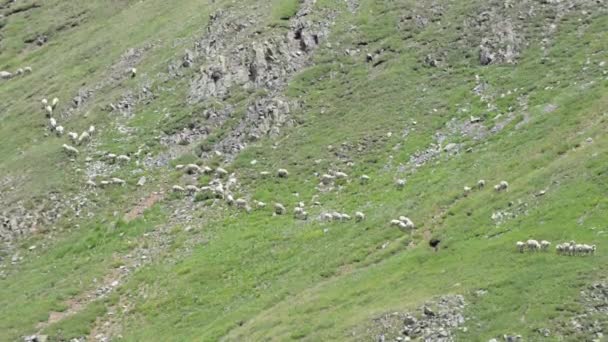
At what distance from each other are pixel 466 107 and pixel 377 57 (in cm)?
1325

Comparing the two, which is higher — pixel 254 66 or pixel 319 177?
pixel 254 66

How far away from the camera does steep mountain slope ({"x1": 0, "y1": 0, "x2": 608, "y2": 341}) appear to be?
43.2m

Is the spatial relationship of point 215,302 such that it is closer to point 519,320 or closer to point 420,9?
point 519,320

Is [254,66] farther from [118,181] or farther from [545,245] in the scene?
[545,245]

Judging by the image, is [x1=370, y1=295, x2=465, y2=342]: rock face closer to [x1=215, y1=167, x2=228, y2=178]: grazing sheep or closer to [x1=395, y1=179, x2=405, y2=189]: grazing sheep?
[x1=395, y1=179, x2=405, y2=189]: grazing sheep

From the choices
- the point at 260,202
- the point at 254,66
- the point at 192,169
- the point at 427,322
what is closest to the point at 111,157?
the point at 192,169

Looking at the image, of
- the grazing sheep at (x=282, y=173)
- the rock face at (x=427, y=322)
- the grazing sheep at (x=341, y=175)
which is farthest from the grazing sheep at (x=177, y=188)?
the rock face at (x=427, y=322)

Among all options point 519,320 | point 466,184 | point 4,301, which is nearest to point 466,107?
point 466,184

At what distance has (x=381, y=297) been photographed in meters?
43.8

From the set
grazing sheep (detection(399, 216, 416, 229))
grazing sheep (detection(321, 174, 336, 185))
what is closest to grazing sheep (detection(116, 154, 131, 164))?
grazing sheep (detection(321, 174, 336, 185))

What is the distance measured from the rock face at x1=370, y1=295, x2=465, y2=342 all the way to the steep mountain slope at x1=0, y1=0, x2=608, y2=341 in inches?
4.9

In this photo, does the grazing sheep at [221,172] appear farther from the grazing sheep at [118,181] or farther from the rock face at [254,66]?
the grazing sheep at [118,181]

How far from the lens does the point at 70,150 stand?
75.4 metres

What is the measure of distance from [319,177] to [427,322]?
26704 millimetres
